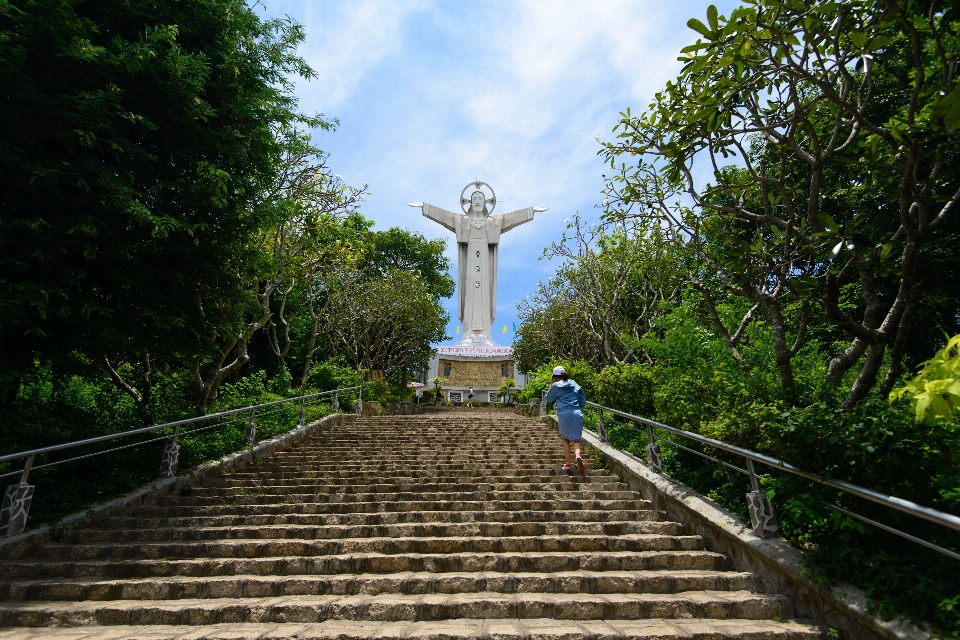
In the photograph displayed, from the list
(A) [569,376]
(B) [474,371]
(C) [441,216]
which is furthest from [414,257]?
(A) [569,376]

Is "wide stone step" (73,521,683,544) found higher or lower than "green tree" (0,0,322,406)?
lower

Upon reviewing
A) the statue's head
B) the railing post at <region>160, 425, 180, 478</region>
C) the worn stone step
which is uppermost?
the statue's head

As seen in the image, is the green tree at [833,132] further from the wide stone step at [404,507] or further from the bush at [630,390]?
the bush at [630,390]

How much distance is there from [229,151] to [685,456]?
630cm

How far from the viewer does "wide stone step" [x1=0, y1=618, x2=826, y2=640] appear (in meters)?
3.30

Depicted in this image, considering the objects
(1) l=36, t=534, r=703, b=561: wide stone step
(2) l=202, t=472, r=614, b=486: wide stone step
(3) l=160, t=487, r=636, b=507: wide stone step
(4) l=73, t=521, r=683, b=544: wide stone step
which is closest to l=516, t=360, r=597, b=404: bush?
(2) l=202, t=472, r=614, b=486: wide stone step

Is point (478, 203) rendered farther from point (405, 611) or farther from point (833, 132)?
point (405, 611)

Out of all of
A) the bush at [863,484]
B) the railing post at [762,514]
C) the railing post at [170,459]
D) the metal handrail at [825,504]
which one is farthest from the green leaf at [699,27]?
the railing post at [170,459]

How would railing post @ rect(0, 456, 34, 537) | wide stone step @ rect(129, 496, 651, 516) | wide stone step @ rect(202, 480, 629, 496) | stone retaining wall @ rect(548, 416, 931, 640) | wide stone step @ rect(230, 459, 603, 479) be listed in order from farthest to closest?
1. wide stone step @ rect(230, 459, 603, 479)
2. wide stone step @ rect(202, 480, 629, 496)
3. wide stone step @ rect(129, 496, 651, 516)
4. railing post @ rect(0, 456, 34, 537)
5. stone retaining wall @ rect(548, 416, 931, 640)

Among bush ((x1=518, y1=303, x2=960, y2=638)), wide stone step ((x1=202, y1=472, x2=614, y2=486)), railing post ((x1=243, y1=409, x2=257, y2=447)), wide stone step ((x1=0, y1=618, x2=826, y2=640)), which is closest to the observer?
bush ((x1=518, y1=303, x2=960, y2=638))

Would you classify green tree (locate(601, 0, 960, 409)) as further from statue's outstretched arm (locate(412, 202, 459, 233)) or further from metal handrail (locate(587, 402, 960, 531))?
statue's outstretched arm (locate(412, 202, 459, 233))

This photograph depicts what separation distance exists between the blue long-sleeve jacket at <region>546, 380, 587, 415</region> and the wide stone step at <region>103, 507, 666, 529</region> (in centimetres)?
165

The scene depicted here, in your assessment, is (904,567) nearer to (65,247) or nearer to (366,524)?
(366,524)

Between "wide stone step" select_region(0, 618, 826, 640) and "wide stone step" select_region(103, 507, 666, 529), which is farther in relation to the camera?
"wide stone step" select_region(103, 507, 666, 529)
